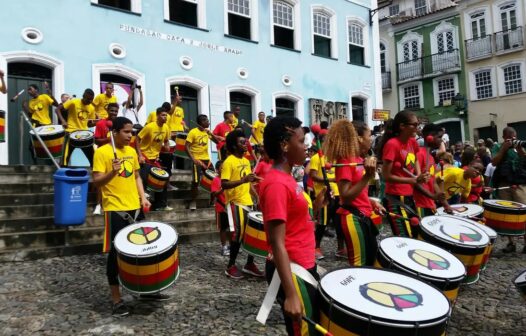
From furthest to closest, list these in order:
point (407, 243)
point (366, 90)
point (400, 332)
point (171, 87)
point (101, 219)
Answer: point (366, 90) < point (171, 87) < point (101, 219) < point (407, 243) < point (400, 332)

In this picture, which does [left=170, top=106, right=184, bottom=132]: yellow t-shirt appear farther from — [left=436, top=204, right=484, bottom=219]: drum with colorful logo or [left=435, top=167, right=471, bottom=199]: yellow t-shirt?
[left=436, top=204, right=484, bottom=219]: drum with colorful logo

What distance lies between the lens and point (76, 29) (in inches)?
439

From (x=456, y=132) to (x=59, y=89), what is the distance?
2388 centimetres

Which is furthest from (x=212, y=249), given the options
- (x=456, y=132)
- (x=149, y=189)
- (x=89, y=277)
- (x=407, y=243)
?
(x=456, y=132)

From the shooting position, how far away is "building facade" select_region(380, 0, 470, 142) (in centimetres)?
2767

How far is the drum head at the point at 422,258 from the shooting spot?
11.2ft

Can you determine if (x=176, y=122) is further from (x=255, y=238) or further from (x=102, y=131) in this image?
(x=255, y=238)

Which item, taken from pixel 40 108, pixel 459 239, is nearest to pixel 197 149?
pixel 40 108

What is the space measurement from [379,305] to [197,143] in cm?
734

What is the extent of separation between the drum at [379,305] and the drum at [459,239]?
170cm

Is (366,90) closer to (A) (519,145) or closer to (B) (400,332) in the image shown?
(A) (519,145)

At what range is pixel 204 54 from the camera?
44.4 feet

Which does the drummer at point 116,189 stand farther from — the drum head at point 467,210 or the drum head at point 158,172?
the drum head at point 467,210

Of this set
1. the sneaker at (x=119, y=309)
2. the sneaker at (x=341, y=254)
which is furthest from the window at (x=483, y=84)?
the sneaker at (x=119, y=309)
